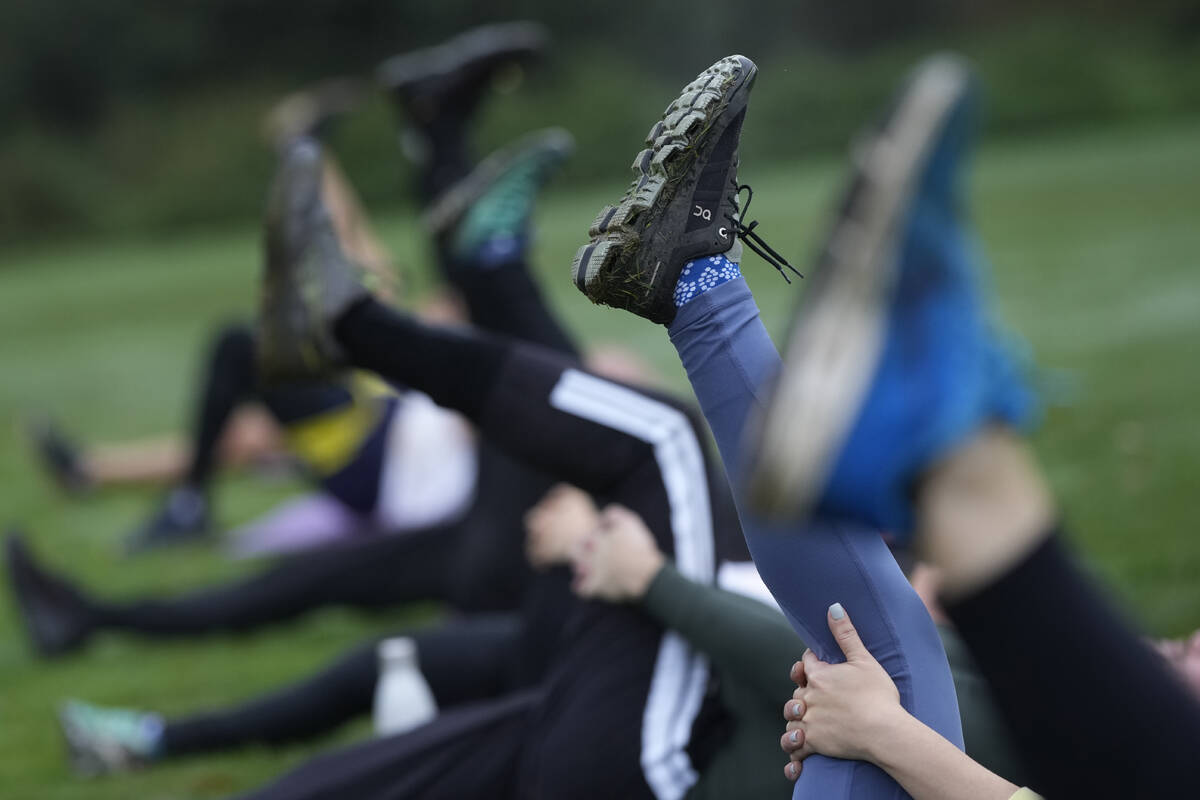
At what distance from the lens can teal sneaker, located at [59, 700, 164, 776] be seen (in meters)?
2.77

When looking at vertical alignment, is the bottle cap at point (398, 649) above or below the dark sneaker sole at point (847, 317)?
below

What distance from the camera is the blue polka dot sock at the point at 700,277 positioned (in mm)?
1584

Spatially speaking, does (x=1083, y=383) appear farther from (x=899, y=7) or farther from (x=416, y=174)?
(x=899, y=7)

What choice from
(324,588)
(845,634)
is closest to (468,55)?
(324,588)

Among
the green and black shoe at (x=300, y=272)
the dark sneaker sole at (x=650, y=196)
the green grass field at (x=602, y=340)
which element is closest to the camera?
the dark sneaker sole at (x=650, y=196)

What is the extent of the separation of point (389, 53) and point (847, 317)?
25296 millimetres

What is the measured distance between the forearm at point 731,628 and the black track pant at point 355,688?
0.67 meters

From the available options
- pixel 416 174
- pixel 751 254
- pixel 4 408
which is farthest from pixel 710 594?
pixel 4 408

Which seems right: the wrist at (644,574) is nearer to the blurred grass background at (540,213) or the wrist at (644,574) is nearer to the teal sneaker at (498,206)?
the blurred grass background at (540,213)

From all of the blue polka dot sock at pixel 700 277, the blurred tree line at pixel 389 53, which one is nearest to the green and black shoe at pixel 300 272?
the blue polka dot sock at pixel 700 277

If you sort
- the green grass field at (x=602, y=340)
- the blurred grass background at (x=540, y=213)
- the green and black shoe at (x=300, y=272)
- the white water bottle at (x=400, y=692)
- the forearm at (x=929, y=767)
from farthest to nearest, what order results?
the blurred grass background at (x=540, y=213), the green grass field at (x=602, y=340), the white water bottle at (x=400, y=692), the green and black shoe at (x=300, y=272), the forearm at (x=929, y=767)

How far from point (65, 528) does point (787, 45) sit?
13.8 meters

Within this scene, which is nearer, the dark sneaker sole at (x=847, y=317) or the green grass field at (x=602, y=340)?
the dark sneaker sole at (x=847, y=317)

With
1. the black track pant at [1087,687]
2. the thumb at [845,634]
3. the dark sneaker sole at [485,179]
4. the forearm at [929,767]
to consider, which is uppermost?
the dark sneaker sole at [485,179]
